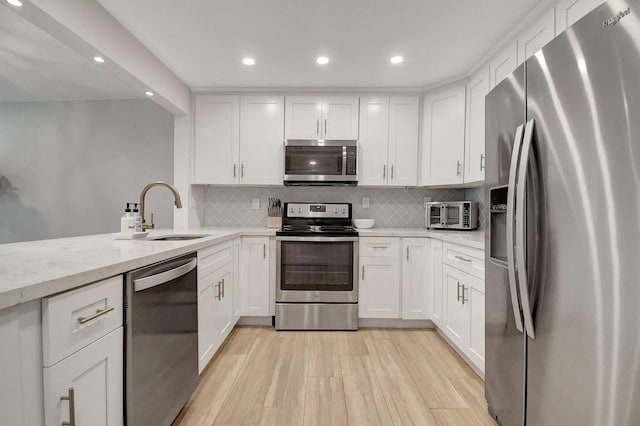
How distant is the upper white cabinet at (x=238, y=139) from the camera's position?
123 inches

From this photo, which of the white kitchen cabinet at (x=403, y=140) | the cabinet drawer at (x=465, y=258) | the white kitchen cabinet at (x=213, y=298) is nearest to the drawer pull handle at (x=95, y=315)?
the white kitchen cabinet at (x=213, y=298)

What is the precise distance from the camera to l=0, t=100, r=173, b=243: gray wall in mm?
3646

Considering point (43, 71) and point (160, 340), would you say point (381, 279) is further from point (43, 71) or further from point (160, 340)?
point (43, 71)

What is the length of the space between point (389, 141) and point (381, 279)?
56.4 inches

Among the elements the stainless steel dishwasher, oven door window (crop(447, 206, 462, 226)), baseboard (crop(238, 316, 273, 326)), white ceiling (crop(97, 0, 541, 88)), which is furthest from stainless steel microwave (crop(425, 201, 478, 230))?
the stainless steel dishwasher

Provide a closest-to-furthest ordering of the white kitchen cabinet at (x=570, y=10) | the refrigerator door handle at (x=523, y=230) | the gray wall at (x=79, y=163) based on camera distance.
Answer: the refrigerator door handle at (x=523, y=230)
the white kitchen cabinet at (x=570, y=10)
the gray wall at (x=79, y=163)

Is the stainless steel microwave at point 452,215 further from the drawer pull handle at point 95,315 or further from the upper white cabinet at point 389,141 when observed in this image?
the drawer pull handle at point 95,315

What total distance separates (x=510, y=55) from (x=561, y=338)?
6.61 ft

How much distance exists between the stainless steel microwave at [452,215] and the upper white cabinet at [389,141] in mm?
374

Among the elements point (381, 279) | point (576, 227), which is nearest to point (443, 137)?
point (381, 279)

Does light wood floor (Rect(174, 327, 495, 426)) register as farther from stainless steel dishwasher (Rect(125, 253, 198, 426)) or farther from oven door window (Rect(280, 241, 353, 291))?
oven door window (Rect(280, 241, 353, 291))

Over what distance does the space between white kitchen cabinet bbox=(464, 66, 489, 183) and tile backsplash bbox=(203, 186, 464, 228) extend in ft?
A: 2.60

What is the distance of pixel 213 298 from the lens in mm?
2082

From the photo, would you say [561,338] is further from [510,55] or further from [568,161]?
[510,55]
